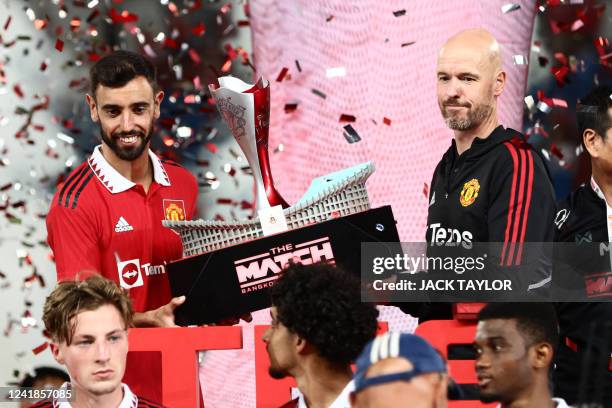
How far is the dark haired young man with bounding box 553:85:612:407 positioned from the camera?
3873 millimetres

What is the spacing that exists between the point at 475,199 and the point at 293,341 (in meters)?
0.84

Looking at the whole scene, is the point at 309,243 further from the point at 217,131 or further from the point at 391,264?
the point at 217,131

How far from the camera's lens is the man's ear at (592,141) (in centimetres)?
393

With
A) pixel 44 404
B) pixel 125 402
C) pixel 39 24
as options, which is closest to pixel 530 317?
pixel 125 402

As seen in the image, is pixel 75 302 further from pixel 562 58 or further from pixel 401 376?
pixel 562 58

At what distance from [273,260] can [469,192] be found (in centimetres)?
62

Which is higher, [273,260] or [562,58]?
[562,58]

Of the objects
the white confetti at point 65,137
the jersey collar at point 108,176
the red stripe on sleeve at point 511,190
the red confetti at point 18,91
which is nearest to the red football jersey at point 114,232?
the jersey collar at point 108,176

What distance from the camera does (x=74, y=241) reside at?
4.04 meters

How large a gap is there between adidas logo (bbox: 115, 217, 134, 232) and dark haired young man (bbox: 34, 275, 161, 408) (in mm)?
736

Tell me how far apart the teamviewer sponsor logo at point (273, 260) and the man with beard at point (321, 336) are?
1.47 ft

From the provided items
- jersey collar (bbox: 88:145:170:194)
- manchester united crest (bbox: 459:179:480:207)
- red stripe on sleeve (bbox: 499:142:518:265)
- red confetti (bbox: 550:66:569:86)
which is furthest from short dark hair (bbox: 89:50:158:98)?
red confetti (bbox: 550:66:569:86)

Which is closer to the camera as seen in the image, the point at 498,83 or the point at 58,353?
the point at 58,353

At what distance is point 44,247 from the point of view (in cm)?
550
